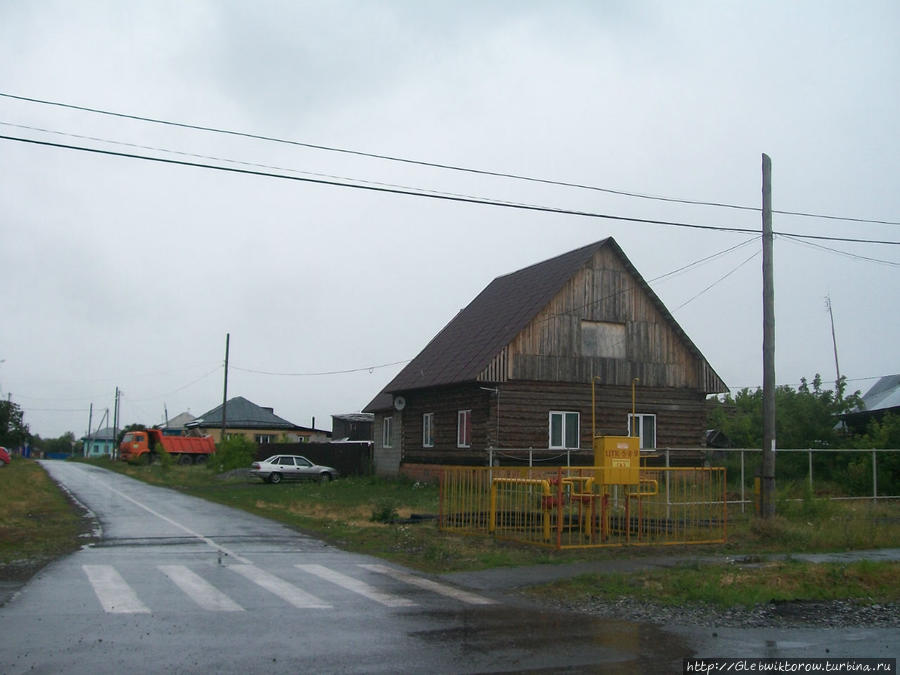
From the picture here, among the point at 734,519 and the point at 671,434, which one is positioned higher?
the point at 671,434

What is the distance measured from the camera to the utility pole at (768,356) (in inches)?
739

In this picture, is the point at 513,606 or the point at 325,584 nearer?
the point at 513,606

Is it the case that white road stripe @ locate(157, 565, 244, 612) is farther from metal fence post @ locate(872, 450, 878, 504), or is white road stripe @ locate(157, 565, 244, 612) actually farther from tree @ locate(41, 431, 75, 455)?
tree @ locate(41, 431, 75, 455)

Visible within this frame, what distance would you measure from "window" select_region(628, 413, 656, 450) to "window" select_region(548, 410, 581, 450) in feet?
6.89

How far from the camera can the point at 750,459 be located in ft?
102

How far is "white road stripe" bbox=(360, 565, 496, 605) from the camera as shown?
11630 millimetres

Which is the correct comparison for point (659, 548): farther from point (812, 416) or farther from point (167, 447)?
point (167, 447)

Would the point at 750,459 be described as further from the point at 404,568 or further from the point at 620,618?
the point at 620,618

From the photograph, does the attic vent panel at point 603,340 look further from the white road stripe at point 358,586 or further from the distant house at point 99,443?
the distant house at point 99,443

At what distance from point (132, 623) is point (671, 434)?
26377 millimetres

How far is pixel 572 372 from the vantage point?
105 ft

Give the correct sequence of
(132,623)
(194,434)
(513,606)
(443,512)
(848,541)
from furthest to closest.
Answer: (194,434), (443,512), (848,541), (513,606), (132,623)

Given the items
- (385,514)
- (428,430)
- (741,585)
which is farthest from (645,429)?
(741,585)

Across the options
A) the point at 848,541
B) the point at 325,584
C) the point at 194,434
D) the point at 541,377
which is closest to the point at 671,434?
the point at 541,377
